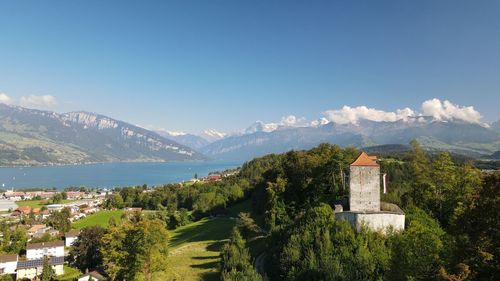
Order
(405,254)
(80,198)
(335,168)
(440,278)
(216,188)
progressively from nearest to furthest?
(440,278)
(405,254)
(335,168)
(216,188)
(80,198)

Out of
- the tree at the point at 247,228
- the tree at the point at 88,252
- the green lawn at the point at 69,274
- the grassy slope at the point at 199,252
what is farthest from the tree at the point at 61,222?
the tree at the point at 247,228

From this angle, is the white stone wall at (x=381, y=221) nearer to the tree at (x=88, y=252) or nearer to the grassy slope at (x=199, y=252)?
the grassy slope at (x=199, y=252)

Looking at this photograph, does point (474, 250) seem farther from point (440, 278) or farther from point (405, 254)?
point (405, 254)

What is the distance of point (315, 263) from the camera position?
106 feet

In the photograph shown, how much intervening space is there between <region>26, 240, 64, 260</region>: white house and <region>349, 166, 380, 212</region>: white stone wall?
60.7 meters

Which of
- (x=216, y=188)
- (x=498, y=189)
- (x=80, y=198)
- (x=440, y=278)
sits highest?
(x=498, y=189)

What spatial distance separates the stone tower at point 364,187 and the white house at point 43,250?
Answer: 199ft

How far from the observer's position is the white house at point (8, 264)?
6356cm

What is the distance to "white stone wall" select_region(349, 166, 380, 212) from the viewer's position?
3709 cm

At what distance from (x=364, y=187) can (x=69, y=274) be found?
51819 millimetres

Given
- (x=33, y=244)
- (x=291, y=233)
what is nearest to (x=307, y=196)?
(x=291, y=233)

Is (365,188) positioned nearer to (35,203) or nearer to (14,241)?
(14,241)

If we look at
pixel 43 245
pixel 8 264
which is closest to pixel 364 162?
pixel 8 264

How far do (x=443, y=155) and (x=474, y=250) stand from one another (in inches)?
1156
